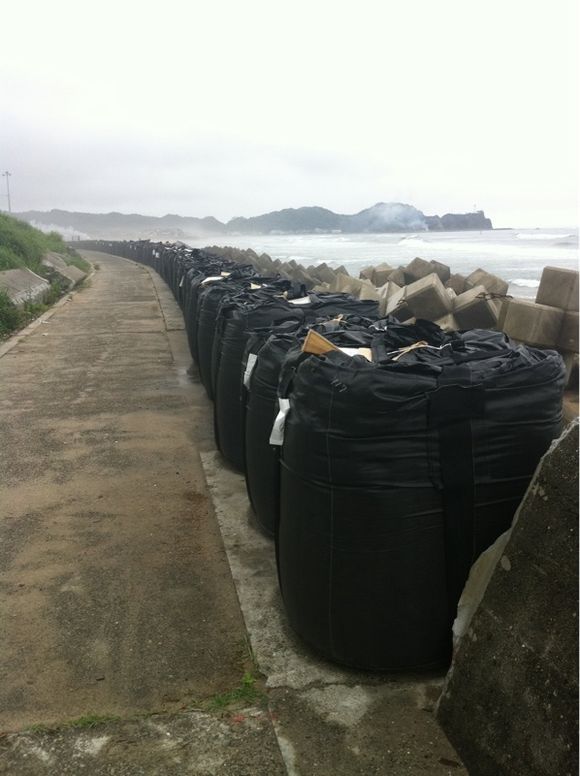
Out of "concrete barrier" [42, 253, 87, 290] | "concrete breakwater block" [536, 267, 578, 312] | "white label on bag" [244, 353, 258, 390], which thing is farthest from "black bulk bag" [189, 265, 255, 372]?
"concrete barrier" [42, 253, 87, 290]

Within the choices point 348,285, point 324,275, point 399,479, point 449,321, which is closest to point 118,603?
point 399,479

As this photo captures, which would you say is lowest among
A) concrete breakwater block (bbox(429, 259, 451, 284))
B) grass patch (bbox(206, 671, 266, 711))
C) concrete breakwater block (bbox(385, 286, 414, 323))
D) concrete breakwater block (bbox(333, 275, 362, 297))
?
grass patch (bbox(206, 671, 266, 711))

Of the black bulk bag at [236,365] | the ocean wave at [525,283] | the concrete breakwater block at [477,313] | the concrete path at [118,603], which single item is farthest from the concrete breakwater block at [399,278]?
the ocean wave at [525,283]

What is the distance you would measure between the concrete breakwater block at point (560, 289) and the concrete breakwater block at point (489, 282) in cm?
359

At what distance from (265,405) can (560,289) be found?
4696 mm

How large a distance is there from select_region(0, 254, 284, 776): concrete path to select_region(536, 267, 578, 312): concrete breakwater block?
3633 mm

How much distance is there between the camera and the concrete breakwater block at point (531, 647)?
67.5 inches

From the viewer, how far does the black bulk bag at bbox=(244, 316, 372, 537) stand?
3.27 meters

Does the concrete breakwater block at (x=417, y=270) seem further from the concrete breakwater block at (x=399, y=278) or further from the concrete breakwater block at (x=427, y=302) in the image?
the concrete breakwater block at (x=427, y=302)

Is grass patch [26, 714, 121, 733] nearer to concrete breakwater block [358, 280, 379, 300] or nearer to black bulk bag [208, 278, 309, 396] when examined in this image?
black bulk bag [208, 278, 309, 396]

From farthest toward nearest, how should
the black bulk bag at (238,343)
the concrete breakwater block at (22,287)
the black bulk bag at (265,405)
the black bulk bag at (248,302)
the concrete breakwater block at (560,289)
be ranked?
the concrete breakwater block at (22,287) → the concrete breakwater block at (560,289) → the black bulk bag at (248,302) → the black bulk bag at (238,343) → the black bulk bag at (265,405)

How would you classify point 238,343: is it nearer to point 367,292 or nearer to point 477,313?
point 477,313

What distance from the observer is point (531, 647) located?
1803 millimetres

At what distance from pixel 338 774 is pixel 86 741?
2.59ft
